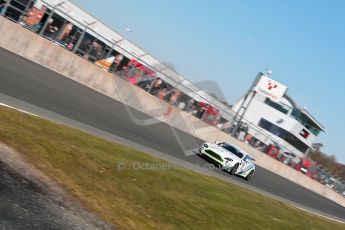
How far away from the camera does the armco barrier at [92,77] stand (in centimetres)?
2019

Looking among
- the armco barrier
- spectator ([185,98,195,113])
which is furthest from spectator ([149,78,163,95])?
spectator ([185,98,195,113])

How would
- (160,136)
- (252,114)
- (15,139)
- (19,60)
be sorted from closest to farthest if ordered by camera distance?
(15,139), (19,60), (160,136), (252,114)

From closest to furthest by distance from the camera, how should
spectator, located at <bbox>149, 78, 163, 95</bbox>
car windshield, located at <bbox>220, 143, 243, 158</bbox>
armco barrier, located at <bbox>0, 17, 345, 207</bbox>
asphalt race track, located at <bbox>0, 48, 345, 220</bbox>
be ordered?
asphalt race track, located at <bbox>0, 48, 345, 220</bbox>
armco barrier, located at <bbox>0, 17, 345, 207</bbox>
car windshield, located at <bbox>220, 143, 243, 158</bbox>
spectator, located at <bbox>149, 78, 163, 95</bbox>

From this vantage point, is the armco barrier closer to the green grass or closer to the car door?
the car door

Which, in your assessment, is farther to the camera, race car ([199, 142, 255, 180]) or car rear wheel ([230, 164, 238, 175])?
car rear wheel ([230, 164, 238, 175])

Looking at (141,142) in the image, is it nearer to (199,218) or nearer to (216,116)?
(199,218)

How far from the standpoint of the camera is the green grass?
8.29 meters

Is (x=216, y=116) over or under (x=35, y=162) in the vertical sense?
over

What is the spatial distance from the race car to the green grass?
20.1ft

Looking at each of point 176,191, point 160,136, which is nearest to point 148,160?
point 176,191

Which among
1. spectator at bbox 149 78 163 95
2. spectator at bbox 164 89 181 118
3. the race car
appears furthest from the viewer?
spectator at bbox 164 89 181 118

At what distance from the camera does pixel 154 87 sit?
26.4 meters

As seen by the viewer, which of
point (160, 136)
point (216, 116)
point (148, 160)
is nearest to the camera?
point (148, 160)

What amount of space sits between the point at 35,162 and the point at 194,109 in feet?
69.9
